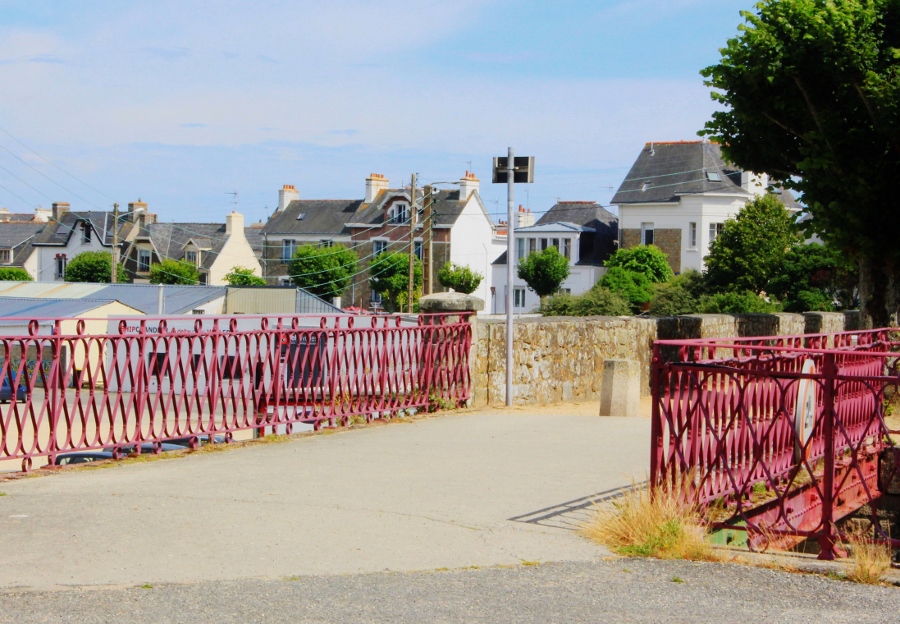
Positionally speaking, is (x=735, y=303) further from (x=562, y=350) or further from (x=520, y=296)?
(x=562, y=350)

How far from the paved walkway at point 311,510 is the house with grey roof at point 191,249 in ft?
252

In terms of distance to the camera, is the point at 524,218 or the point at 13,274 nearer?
the point at 13,274

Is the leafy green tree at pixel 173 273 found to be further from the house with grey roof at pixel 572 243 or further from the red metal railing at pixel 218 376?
the red metal railing at pixel 218 376

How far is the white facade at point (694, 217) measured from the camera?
225ft

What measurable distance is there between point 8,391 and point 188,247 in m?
79.5

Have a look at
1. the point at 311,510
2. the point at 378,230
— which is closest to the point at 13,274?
the point at 378,230

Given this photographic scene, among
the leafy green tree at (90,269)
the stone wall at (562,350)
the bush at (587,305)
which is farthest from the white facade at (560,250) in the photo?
the stone wall at (562,350)

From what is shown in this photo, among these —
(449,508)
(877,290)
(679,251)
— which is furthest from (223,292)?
(449,508)

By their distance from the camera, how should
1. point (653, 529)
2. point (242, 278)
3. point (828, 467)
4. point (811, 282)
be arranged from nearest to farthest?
point (828, 467), point (653, 529), point (811, 282), point (242, 278)

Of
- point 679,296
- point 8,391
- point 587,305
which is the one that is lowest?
point 8,391

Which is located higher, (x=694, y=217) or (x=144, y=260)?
(x=694, y=217)

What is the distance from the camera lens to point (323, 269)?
7725 cm

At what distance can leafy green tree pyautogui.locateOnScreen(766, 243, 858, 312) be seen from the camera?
45969mm

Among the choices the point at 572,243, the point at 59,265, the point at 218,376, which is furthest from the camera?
the point at 59,265
